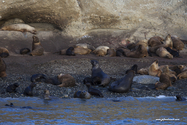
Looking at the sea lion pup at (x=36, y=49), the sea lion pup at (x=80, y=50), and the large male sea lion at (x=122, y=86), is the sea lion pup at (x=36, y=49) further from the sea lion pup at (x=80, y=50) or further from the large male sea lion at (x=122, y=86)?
the large male sea lion at (x=122, y=86)

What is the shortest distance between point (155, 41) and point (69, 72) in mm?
5988

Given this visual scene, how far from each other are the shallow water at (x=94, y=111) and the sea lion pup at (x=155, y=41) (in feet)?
25.7

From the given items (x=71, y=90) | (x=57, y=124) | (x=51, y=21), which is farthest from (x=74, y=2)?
(x=57, y=124)

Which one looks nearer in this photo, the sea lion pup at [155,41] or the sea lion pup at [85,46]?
the sea lion pup at [85,46]

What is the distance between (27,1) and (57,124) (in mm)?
10441

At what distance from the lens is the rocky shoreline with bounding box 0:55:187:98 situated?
719 centimetres

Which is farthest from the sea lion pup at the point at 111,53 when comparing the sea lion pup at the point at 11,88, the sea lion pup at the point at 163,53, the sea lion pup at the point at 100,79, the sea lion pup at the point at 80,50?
the sea lion pup at the point at 11,88

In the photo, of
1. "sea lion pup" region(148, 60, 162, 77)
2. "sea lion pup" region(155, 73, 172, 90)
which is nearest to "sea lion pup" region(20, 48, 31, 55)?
"sea lion pup" region(148, 60, 162, 77)

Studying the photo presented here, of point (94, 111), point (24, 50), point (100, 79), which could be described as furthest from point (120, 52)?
point (94, 111)

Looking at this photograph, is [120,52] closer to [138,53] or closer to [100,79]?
[138,53]

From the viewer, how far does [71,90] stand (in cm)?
737

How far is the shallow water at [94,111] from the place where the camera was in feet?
15.3

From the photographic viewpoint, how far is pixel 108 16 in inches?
595

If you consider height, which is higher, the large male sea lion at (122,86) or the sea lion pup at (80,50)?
the sea lion pup at (80,50)
